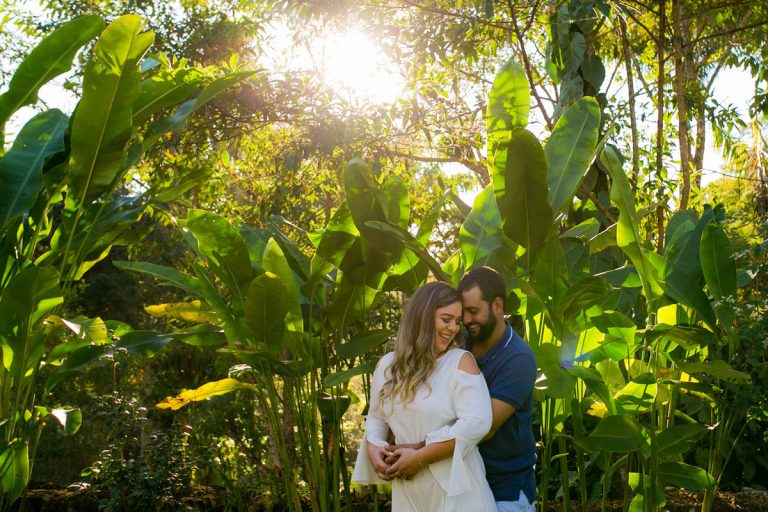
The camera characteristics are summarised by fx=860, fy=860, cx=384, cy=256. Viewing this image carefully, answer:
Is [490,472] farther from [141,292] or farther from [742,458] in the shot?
[141,292]

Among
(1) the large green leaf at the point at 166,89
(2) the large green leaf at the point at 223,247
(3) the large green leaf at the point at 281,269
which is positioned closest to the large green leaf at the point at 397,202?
(3) the large green leaf at the point at 281,269

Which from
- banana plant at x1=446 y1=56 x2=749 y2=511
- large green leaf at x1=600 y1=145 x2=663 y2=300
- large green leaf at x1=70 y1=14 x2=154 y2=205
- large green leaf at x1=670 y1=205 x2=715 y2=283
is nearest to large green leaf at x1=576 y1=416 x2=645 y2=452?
banana plant at x1=446 y1=56 x2=749 y2=511

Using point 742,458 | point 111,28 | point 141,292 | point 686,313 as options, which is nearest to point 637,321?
point 742,458

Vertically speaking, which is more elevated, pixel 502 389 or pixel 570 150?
pixel 570 150

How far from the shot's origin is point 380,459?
9.91 feet

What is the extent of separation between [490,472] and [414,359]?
22.4 inches

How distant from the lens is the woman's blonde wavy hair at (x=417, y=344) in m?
2.92

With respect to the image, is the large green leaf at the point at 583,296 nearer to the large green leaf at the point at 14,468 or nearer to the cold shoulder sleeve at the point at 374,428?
the cold shoulder sleeve at the point at 374,428

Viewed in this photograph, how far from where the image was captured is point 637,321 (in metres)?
6.08

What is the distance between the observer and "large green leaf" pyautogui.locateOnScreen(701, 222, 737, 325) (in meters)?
3.94

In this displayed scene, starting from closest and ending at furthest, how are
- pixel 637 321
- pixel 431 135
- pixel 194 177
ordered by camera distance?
pixel 194 177 → pixel 637 321 → pixel 431 135

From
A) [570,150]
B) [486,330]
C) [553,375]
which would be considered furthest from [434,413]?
[570,150]

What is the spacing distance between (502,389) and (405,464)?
1.48ft

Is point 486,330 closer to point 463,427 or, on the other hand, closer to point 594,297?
point 463,427
